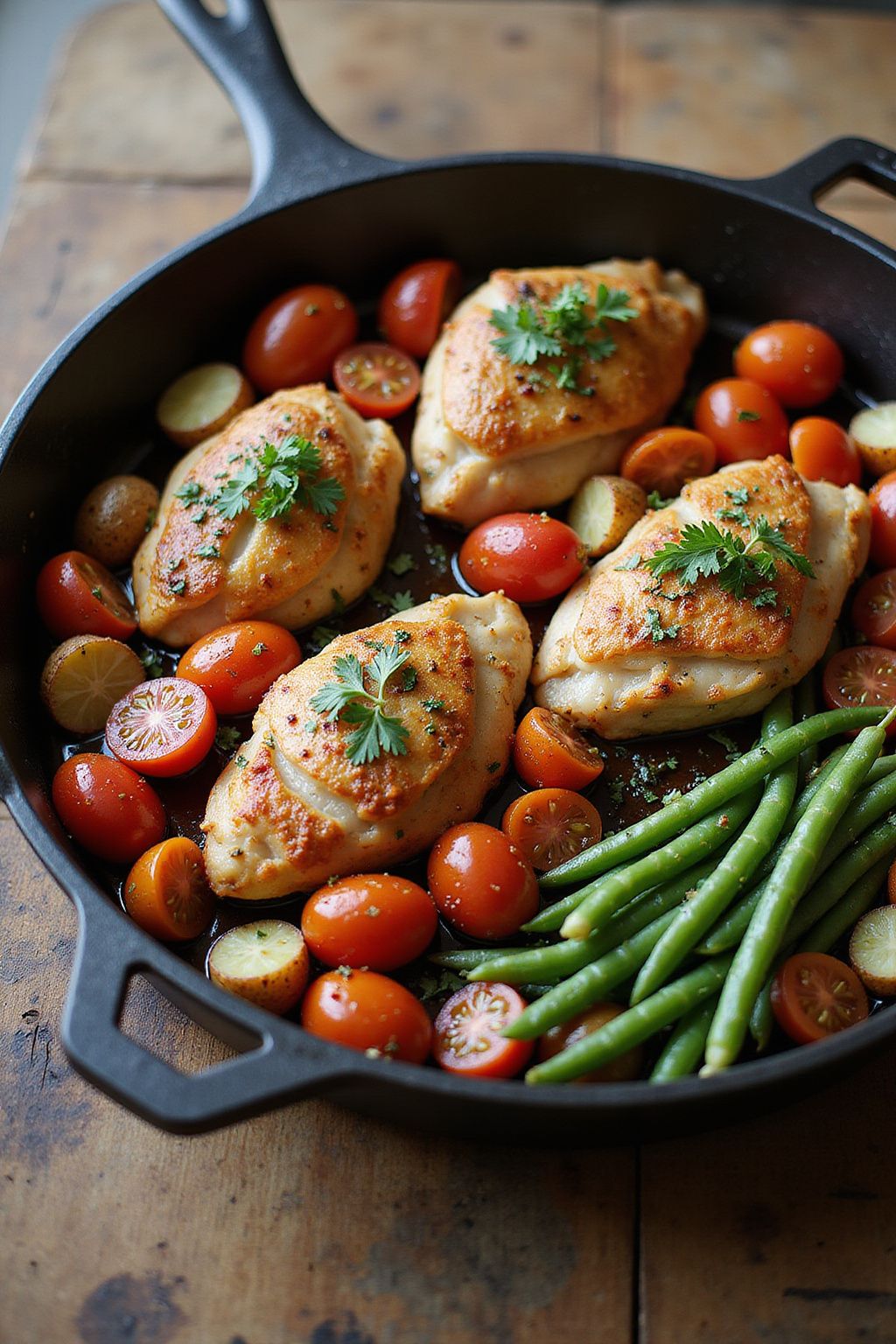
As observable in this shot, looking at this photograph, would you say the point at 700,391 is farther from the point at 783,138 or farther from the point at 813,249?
the point at 783,138

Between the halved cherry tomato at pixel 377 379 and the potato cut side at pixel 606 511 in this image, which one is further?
the halved cherry tomato at pixel 377 379

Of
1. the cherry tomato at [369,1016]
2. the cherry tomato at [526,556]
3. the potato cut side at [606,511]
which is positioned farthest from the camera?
the potato cut side at [606,511]

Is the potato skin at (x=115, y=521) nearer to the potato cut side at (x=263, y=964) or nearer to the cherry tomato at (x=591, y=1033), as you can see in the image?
the potato cut side at (x=263, y=964)

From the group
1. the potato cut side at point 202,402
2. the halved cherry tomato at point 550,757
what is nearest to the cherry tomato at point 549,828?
the halved cherry tomato at point 550,757

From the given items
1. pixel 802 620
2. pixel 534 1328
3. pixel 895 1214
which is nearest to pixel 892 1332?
pixel 895 1214

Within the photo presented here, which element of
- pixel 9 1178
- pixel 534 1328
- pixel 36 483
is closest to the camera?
pixel 534 1328

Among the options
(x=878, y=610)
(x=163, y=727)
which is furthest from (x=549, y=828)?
(x=878, y=610)
